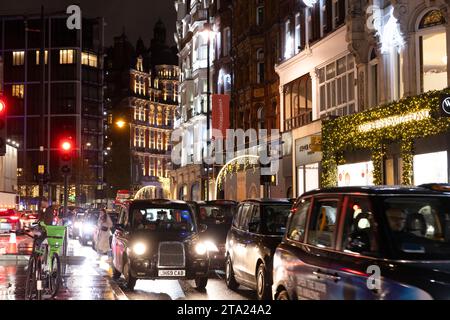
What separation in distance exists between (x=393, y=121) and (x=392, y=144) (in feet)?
3.99

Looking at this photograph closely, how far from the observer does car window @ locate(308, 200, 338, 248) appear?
7703mm

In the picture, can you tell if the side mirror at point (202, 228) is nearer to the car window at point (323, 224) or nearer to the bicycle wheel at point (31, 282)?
the bicycle wheel at point (31, 282)

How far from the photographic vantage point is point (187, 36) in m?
67.9

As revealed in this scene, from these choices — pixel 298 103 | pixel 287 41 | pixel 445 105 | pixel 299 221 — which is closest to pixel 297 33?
pixel 287 41

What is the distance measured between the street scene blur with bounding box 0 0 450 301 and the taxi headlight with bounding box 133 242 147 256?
0.11 feet

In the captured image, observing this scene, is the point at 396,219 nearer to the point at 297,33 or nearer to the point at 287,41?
the point at 297,33

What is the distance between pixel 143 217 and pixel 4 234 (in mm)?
24264

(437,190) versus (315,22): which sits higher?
(315,22)

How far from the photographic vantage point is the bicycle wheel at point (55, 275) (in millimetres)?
12773

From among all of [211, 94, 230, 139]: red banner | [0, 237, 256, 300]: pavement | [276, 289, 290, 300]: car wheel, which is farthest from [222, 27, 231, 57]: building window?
[276, 289, 290, 300]: car wheel

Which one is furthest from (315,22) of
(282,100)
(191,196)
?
(191,196)

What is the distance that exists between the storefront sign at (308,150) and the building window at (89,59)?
3588 inches

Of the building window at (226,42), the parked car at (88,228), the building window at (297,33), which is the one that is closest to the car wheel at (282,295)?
the parked car at (88,228)

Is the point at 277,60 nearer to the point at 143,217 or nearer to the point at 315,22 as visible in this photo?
the point at 315,22
